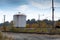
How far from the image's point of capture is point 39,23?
2130 inches

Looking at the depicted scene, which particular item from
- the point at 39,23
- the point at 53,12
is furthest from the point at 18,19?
the point at 53,12

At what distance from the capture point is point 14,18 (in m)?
49.2

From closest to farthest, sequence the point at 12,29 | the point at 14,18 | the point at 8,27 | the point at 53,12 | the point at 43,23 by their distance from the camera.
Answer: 1. the point at 53,12
2. the point at 12,29
3. the point at 8,27
4. the point at 14,18
5. the point at 43,23

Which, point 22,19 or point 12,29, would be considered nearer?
point 12,29

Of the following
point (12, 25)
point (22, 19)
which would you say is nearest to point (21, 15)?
point (22, 19)

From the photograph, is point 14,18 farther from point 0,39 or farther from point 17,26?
point 0,39

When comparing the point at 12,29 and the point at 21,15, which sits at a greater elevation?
the point at 21,15

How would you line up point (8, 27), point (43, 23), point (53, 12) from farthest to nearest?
point (43, 23)
point (8, 27)
point (53, 12)

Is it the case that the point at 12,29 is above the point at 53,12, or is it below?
below

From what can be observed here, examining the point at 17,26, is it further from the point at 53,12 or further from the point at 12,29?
the point at 53,12

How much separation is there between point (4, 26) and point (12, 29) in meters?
3.18

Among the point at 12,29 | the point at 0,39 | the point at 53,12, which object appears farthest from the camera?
the point at 12,29

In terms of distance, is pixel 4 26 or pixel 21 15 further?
pixel 21 15

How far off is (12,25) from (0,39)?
104 feet
